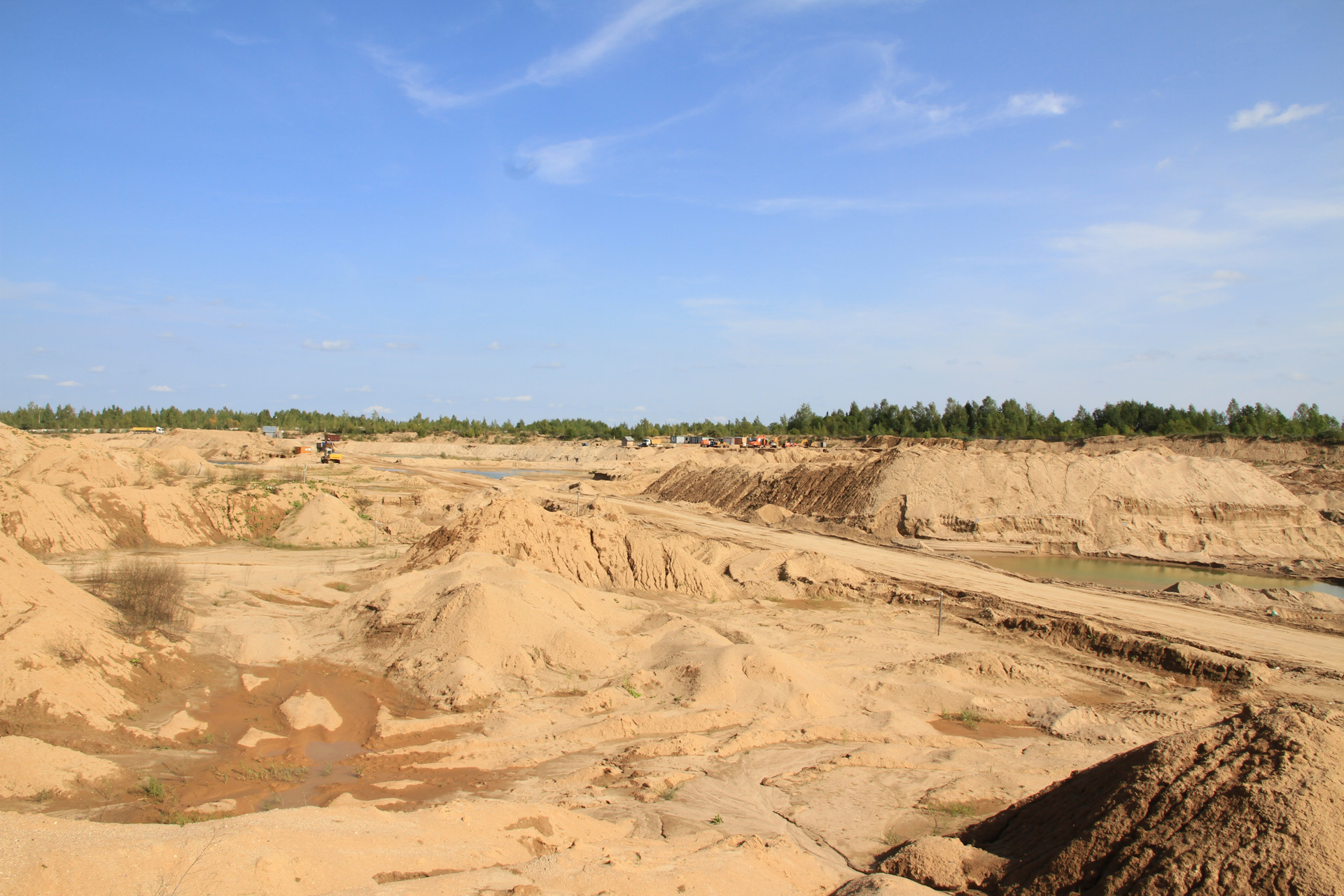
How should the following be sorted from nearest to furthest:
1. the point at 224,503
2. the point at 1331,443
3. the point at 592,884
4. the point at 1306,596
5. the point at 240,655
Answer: the point at 592,884, the point at 240,655, the point at 1306,596, the point at 224,503, the point at 1331,443

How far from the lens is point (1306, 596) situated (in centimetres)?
2392

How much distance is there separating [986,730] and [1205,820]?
6.77 m

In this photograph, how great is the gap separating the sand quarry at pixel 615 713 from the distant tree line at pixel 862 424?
4901cm

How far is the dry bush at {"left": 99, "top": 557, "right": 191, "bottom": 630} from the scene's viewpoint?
14.9 m

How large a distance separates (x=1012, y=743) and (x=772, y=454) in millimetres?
48661

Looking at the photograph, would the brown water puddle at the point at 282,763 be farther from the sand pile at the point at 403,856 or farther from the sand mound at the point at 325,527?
the sand mound at the point at 325,527

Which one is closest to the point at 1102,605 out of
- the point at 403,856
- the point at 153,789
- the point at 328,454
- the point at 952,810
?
the point at 952,810

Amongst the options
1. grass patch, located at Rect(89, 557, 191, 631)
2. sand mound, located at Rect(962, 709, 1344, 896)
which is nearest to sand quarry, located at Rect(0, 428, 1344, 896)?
sand mound, located at Rect(962, 709, 1344, 896)

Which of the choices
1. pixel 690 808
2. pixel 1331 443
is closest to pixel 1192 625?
pixel 690 808

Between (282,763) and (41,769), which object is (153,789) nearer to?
(41,769)

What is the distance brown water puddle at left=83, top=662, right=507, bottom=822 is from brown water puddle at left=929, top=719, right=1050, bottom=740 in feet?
24.8

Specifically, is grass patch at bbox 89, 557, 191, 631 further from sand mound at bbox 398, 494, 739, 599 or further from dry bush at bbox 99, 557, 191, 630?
sand mound at bbox 398, 494, 739, 599

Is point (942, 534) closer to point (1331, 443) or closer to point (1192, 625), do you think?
point (1192, 625)

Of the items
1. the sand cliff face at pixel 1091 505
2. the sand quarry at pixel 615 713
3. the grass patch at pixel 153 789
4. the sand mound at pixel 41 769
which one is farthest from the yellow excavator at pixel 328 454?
the grass patch at pixel 153 789
